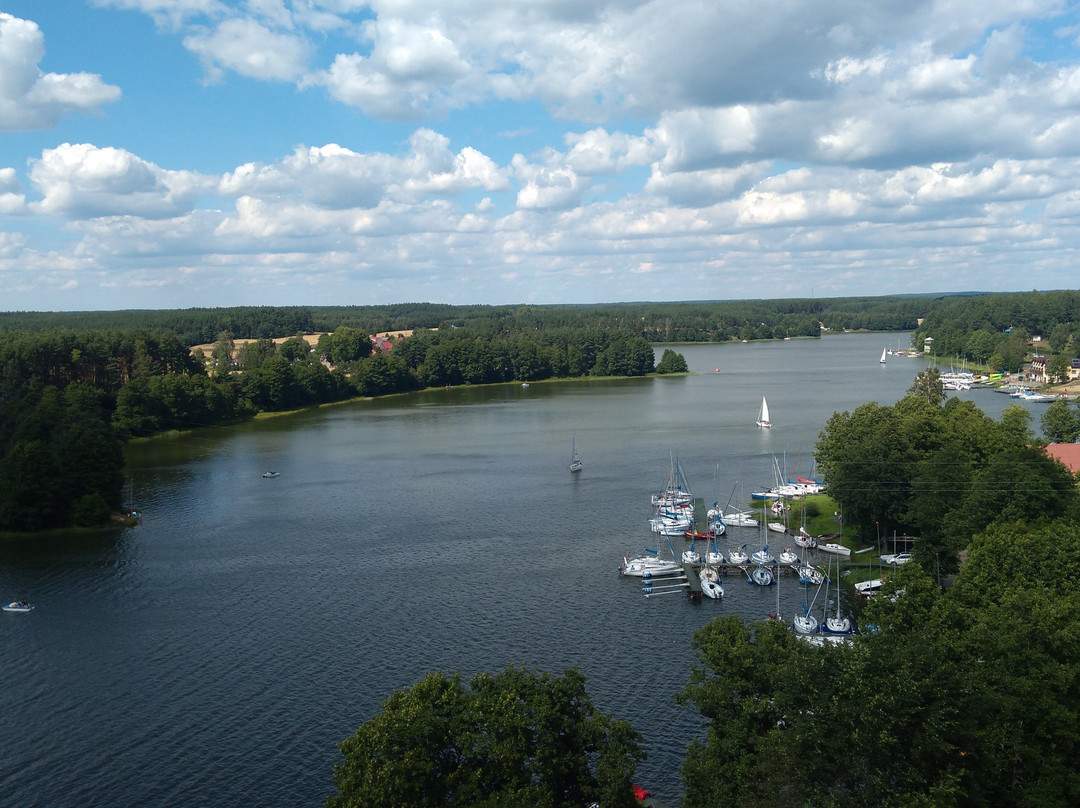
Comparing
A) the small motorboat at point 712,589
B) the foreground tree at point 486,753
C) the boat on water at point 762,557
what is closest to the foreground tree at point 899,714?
the foreground tree at point 486,753

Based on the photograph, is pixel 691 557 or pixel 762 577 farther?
pixel 691 557

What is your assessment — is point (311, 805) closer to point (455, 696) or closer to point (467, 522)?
point (455, 696)

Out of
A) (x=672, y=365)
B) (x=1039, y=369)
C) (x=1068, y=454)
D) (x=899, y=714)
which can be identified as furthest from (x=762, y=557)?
(x=1039, y=369)

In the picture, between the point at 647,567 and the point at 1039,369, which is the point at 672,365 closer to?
the point at 1039,369

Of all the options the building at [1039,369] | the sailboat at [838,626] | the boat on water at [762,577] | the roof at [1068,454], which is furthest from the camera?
the building at [1039,369]

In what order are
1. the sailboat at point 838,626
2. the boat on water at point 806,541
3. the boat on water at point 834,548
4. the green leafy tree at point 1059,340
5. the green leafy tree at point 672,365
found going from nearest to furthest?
the sailboat at point 838,626
the boat on water at point 834,548
the boat on water at point 806,541
the green leafy tree at point 1059,340
the green leafy tree at point 672,365

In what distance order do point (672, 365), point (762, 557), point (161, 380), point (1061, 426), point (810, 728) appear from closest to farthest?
point (810, 728)
point (762, 557)
point (1061, 426)
point (161, 380)
point (672, 365)

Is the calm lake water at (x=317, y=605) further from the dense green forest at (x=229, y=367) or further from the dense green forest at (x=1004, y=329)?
the dense green forest at (x=1004, y=329)
